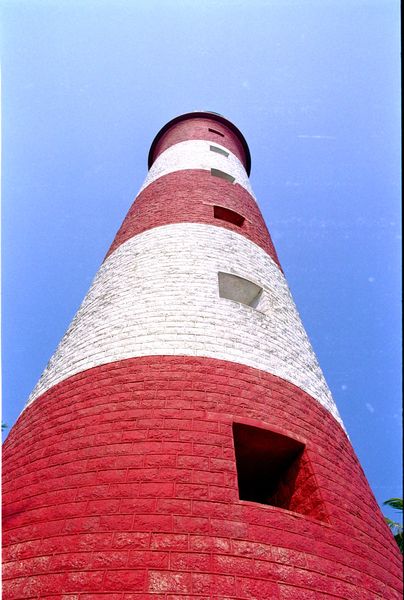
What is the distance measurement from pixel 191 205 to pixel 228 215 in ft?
2.78

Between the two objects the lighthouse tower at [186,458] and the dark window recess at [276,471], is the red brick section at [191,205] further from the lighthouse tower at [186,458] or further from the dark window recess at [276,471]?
the dark window recess at [276,471]

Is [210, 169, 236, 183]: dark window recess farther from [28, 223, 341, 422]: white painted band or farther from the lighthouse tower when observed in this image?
the lighthouse tower

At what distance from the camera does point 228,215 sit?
26.4 feet

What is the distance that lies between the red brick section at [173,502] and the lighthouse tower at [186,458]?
0.01 m

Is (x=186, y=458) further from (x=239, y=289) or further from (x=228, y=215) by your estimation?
(x=228, y=215)

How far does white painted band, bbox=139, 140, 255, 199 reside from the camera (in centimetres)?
996

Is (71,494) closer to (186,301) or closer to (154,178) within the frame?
(186,301)

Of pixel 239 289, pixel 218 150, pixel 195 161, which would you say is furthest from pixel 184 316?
pixel 218 150

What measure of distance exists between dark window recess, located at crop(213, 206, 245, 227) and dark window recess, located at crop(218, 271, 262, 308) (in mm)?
2186

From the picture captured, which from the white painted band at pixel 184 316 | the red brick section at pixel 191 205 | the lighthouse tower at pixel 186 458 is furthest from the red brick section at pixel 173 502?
the red brick section at pixel 191 205

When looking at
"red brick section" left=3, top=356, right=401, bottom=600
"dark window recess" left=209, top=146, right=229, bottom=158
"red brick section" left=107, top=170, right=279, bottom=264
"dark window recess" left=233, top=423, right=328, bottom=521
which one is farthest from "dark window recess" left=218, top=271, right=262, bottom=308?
"dark window recess" left=209, top=146, right=229, bottom=158

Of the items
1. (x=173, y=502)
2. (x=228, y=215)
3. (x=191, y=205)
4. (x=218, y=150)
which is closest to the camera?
(x=173, y=502)

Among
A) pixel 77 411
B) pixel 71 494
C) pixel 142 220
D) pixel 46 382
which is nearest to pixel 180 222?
pixel 142 220

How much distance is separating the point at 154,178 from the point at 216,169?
144cm
